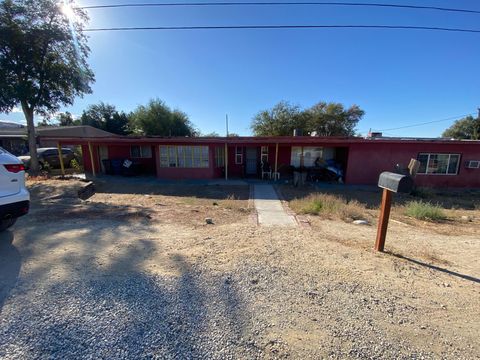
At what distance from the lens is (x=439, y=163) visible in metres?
12.2

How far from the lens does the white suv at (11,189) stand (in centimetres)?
312

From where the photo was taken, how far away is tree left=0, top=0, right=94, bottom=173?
36.1ft

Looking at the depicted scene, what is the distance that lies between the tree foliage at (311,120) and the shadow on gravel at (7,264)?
27824mm

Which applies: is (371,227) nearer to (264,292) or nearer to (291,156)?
(264,292)

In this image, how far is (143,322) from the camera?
200cm

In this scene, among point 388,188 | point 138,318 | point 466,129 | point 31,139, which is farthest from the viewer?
point 466,129

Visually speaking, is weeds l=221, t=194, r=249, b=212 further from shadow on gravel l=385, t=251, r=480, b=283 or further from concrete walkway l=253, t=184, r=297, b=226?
shadow on gravel l=385, t=251, r=480, b=283

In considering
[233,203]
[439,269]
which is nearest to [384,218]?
[439,269]

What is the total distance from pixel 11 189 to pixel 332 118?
3437cm

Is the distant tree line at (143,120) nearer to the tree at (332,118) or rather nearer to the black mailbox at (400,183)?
the tree at (332,118)

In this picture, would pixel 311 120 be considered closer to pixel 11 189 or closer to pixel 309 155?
pixel 309 155

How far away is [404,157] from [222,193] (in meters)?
10.0

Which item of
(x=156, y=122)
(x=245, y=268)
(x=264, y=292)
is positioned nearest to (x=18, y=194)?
(x=245, y=268)

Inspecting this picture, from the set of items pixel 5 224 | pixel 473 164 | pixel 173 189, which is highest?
pixel 473 164
